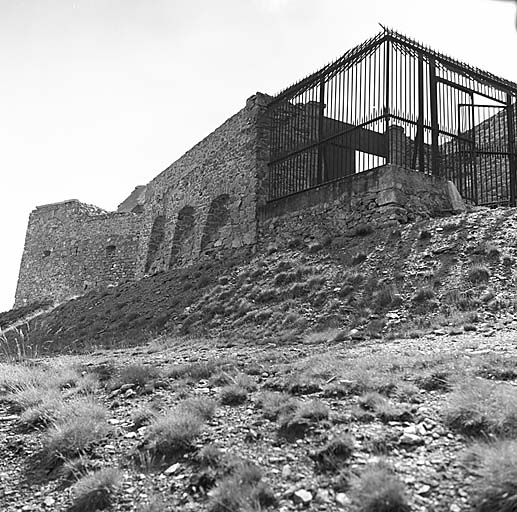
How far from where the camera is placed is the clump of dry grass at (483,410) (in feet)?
13.0

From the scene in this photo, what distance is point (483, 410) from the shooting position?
13.7ft

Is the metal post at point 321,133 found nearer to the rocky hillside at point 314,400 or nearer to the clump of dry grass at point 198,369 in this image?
the rocky hillside at point 314,400

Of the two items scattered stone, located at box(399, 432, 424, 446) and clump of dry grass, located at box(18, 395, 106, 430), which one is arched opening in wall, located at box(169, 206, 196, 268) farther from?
scattered stone, located at box(399, 432, 424, 446)

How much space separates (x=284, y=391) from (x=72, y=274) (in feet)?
76.9

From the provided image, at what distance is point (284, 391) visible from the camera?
220 inches

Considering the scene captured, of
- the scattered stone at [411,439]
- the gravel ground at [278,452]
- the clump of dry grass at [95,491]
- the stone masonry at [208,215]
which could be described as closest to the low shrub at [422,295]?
the gravel ground at [278,452]

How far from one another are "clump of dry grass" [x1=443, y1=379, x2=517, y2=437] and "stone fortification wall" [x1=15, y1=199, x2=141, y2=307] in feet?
72.5

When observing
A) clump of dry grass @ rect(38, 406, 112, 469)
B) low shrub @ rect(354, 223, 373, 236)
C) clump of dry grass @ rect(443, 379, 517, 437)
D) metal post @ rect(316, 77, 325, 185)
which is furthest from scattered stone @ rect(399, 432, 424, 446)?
metal post @ rect(316, 77, 325, 185)

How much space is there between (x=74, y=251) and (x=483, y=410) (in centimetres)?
2559

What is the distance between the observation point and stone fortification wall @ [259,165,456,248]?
11.5 metres

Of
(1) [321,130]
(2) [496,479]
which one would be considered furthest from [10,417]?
(1) [321,130]

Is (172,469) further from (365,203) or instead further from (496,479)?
(365,203)

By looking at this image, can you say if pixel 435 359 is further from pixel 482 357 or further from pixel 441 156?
pixel 441 156

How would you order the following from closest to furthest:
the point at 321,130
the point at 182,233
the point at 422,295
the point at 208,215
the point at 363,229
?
the point at 422,295 < the point at 363,229 < the point at 321,130 < the point at 208,215 < the point at 182,233
